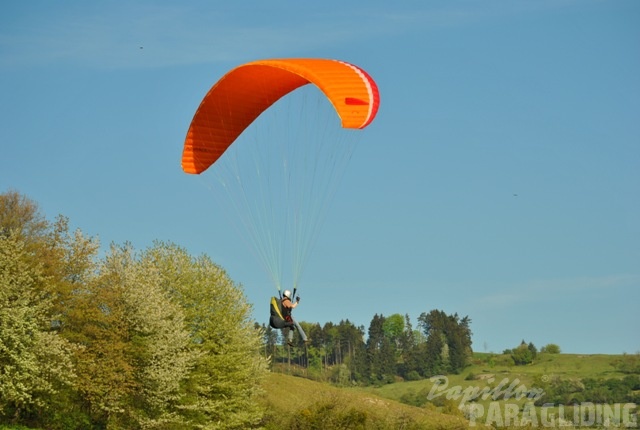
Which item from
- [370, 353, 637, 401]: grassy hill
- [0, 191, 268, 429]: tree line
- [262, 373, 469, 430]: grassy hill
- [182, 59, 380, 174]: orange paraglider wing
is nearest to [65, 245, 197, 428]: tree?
[0, 191, 268, 429]: tree line

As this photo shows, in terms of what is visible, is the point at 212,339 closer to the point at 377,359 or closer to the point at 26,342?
the point at 26,342

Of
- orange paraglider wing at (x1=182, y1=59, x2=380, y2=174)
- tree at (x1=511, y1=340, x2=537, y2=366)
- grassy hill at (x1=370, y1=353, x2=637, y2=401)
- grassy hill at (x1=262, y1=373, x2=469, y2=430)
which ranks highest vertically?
tree at (x1=511, y1=340, x2=537, y2=366)

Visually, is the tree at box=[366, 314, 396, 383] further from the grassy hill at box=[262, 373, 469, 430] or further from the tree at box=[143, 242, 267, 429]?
the tree at box=[143, 242, 267, 429]

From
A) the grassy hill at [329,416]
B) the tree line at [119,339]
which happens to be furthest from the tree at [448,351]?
the tree line at [119,339]

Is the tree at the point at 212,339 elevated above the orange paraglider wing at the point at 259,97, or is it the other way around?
the orange paraglider wing at the point at 259,97

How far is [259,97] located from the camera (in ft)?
110

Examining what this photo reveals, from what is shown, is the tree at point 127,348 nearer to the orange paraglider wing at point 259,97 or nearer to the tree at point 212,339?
the tree at point 212,339

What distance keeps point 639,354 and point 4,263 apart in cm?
15669

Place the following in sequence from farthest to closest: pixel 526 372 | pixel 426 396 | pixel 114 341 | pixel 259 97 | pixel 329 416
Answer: pixel 526 372 → pixel 426 396 → pixel 329 416 → pixel 114 341 → pixel 259 97

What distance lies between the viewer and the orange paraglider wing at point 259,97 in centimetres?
2700

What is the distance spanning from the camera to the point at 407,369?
19188cm

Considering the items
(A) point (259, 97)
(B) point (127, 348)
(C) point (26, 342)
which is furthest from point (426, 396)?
(A) point (259, 97)

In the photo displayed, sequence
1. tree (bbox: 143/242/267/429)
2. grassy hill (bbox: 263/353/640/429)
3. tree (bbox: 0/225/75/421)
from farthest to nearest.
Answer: grassy hill (bbox: 263/353/640/429), tree (bbox: 143/242/267/429), tree (bbox: 0/225/75/421)

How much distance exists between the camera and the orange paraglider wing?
27000 mm
